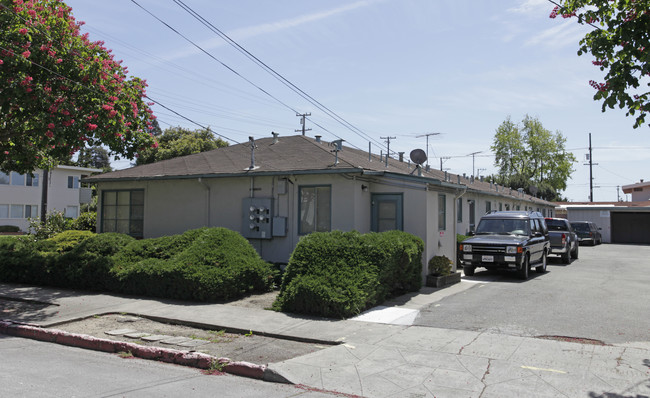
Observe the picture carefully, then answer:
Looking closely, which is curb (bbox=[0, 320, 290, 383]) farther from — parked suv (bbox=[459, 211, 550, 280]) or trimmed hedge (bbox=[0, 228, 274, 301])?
parked suv (bbox=[459, 211, 550, 280])

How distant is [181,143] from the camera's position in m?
37.4

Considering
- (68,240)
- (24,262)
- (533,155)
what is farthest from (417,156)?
(533,155)

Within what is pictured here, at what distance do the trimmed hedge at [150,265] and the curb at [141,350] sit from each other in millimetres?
2852

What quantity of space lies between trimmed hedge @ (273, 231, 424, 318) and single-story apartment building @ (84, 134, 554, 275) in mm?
2207

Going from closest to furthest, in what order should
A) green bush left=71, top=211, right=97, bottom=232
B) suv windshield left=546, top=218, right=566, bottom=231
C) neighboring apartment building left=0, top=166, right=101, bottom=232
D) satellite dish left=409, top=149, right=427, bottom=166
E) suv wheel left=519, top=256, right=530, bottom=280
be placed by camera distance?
suv wheel left=519, top=256, right=530, bottom=280, satellite dish left=409, top=149, right=427, bottom=166, green bush left=71, top=211, right=97, bottom=232, suv windshield left=546, top=218, right=566, bottom=231, neighboring apartment building left=0, top=166, right=101, bottom=232

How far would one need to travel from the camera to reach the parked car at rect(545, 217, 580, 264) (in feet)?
67.1

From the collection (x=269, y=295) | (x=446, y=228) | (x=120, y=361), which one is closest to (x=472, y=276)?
(x=446, y=228)

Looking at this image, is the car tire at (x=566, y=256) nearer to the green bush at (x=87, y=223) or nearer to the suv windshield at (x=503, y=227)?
the suv windshield at (x=503, y=227)

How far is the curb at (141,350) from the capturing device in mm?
6359

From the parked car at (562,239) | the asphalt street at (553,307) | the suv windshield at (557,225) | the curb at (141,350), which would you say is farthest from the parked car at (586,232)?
the curb at (141,350)

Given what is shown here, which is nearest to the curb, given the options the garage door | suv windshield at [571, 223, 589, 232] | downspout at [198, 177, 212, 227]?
downspout at [198, 177, 212, 227]

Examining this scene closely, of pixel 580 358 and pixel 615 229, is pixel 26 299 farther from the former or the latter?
pixel 615 229

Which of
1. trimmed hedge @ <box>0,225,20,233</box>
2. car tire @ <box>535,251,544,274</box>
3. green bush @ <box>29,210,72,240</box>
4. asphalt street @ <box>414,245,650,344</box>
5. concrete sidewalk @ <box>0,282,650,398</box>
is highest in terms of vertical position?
green bush @ <box>29,210,72,240</box>

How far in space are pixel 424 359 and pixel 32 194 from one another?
39.3 m
